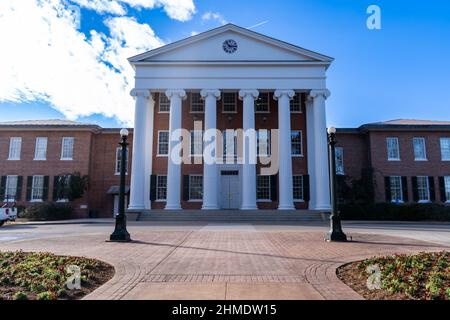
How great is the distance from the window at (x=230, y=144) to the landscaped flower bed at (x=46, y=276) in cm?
2082

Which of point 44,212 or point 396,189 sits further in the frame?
point 396,189

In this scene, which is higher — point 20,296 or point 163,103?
point 163,103

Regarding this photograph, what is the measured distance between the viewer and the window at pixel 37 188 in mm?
30125

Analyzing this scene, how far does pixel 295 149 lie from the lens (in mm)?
29266

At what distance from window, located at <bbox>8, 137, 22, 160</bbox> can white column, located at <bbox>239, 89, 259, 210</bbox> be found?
68.4 ft

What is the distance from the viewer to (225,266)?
7.34 m

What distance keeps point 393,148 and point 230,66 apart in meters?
16.7

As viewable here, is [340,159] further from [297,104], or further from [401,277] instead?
[401,277]

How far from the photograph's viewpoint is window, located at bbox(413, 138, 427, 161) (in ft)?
101

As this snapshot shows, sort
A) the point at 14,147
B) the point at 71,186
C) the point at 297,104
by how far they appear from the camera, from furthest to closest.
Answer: the point at 14,147 → the point at 297,104 → the point at 71,186

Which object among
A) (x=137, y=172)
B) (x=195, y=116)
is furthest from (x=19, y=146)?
(x=195, y=116)

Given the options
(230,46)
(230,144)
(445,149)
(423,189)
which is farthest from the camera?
(445,149)

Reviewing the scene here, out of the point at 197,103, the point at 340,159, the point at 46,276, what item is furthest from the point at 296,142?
the point at 46,276
